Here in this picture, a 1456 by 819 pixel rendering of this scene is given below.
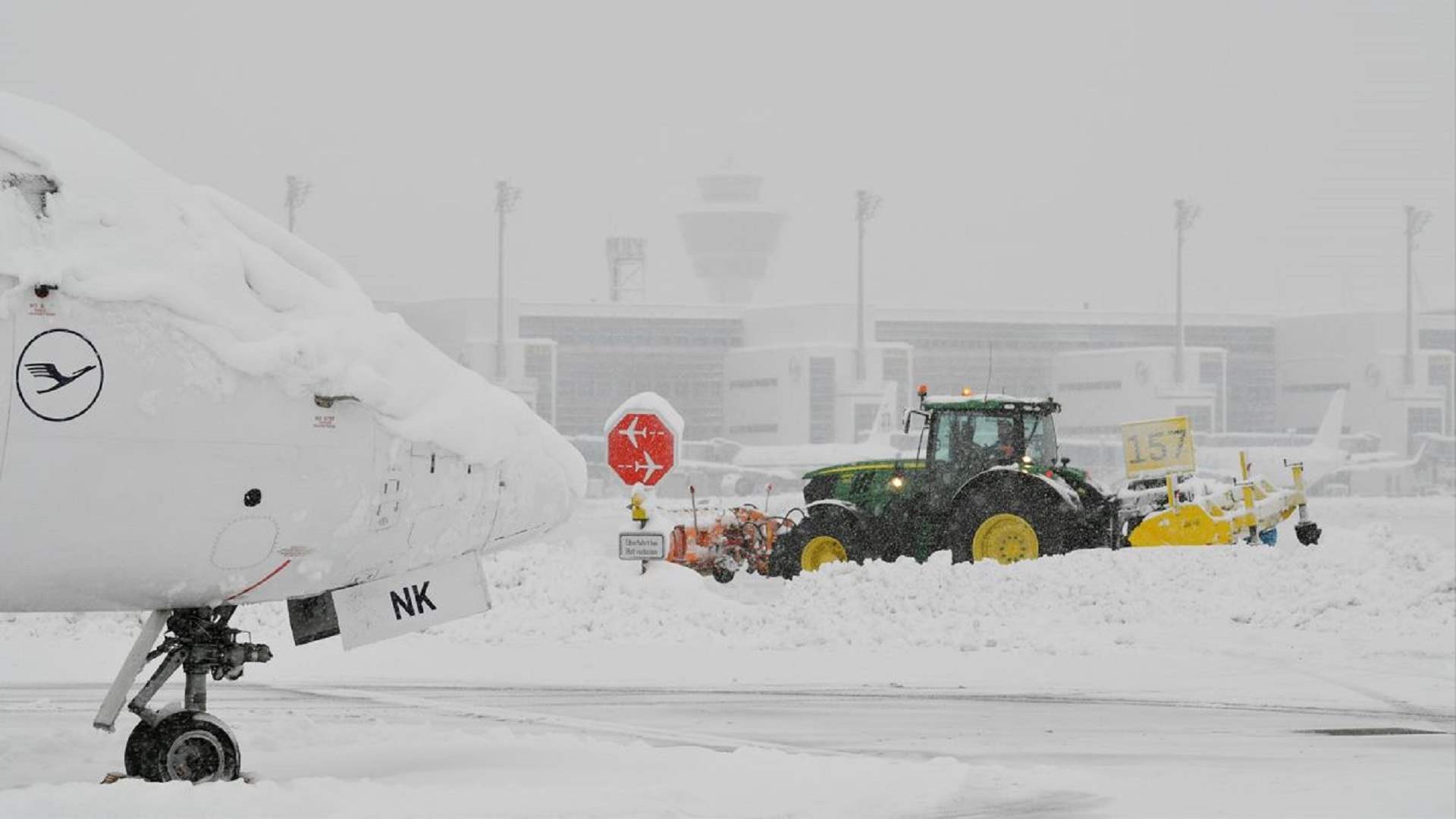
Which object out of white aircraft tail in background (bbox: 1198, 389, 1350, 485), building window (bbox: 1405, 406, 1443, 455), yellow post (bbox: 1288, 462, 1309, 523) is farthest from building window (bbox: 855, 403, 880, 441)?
yellow post (bbox: 1288, 462, 1309, 523)

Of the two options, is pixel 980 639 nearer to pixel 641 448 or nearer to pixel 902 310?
pixel 641 448

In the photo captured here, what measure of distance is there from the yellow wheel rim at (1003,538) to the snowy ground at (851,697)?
79.6 inches

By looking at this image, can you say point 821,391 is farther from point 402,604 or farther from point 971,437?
point 402,604

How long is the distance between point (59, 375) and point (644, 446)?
13982mm

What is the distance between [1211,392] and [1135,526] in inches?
3835

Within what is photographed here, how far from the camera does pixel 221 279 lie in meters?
8.02

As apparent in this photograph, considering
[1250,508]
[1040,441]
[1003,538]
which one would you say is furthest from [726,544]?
[1250,508]

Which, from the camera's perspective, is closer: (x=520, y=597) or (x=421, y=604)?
(x=421, y=604)

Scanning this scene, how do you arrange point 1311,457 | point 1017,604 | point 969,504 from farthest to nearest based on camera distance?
point 1311,457, point 969,504, point 1017,604

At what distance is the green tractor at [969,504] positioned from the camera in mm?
22625

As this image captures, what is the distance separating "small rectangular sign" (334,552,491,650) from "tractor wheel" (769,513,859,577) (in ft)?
51.9

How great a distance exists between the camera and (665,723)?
11.8m

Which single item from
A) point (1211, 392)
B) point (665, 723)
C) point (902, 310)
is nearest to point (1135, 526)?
point (665, 723)

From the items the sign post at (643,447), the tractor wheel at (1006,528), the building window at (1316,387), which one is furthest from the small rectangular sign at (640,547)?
the building window at (1316,387)
